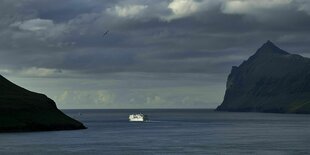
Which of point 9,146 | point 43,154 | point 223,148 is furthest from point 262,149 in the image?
point 9,146

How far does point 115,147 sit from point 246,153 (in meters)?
43.5

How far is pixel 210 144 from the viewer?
195375 millimetres

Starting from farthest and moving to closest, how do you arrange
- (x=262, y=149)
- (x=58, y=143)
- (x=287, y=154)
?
(x=58, y=143) < (x=262, y=149) < (x=287, y=154)

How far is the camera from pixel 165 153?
161 m

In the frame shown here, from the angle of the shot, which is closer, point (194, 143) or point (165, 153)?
point (165, 153)

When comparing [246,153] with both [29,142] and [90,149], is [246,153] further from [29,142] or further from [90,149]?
[29,142]

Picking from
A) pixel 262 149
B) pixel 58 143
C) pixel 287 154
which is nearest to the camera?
pixel 287 154

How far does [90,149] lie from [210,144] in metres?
41.8

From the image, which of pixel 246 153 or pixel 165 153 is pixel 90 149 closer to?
pixel 165 153

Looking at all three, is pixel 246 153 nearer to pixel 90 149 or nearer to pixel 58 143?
pixel 90 149

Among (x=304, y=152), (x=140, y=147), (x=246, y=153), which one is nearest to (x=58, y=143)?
(x=140, y=147)

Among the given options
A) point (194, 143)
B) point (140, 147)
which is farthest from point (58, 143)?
point (194, 143)

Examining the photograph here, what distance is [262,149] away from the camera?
570ft

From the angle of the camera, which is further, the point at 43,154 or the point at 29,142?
the point at 29,142
